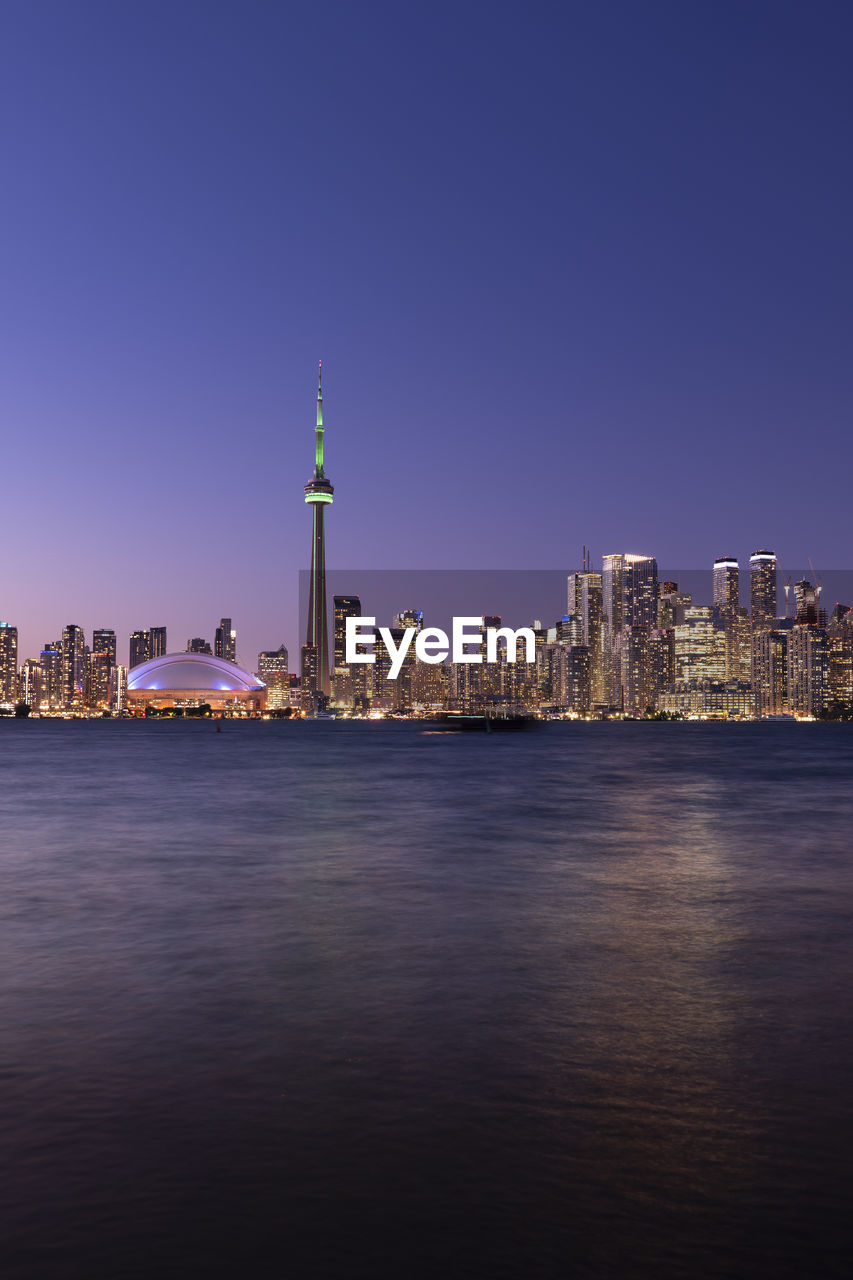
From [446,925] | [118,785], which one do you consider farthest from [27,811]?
[446,925]

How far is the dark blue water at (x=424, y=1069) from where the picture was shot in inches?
275

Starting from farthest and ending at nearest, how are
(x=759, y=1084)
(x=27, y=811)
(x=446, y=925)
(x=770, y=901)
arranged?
(x=27, y=811) → (x=770, y=901) → (x=446, y=925) → (x=759, y=1084)

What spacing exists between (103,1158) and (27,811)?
40.7 m

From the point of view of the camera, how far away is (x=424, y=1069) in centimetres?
1048

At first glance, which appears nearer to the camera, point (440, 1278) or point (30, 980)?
point (440, 1278)

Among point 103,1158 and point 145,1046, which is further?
point 145,1046

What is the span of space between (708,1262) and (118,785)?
61.2 metres

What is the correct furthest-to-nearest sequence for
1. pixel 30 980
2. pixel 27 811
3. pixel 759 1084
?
pixel 27 811, pixel 30 980, pixel 759 1084

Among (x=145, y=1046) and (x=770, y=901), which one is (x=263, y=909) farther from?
(x=770, y=901)

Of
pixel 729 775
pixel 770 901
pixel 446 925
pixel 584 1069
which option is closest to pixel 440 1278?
pixel 584 1069

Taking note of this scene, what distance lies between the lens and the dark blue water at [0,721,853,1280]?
6.98m

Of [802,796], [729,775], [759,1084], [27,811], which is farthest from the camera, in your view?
[729,775]

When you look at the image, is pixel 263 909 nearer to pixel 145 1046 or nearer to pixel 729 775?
pixel 145 1046

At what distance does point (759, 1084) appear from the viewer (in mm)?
10031
